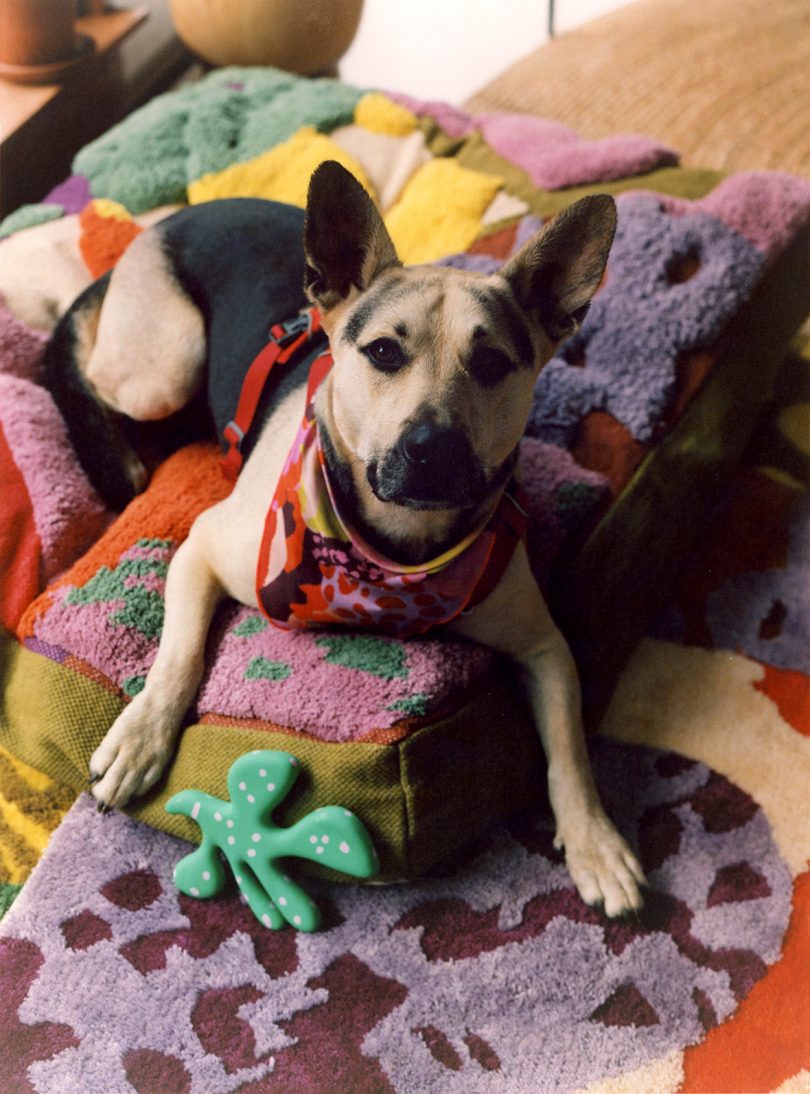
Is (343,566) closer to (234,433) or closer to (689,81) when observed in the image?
(234,433)

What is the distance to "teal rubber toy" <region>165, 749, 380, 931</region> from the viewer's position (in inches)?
69.1

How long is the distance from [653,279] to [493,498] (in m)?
1.09

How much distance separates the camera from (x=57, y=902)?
Answer: 1841mm

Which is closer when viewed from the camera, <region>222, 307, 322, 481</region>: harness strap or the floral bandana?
the floral bandana

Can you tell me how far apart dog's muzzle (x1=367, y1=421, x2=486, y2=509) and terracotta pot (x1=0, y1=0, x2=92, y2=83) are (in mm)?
1615

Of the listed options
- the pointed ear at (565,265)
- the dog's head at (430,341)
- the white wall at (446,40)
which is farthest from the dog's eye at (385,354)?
the white wall at (446,40)

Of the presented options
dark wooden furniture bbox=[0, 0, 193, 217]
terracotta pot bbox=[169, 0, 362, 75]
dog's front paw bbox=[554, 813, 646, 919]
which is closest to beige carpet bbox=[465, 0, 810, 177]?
terracotta pot bbox=[169, 0, 362, 75]

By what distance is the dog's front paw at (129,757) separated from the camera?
6.13 ft

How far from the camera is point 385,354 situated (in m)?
1.69

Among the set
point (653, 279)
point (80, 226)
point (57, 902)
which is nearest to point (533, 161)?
point (653, 279)

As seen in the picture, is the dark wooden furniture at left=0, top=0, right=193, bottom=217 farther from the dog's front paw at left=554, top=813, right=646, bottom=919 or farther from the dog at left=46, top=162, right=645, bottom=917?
the dog's front paw at left=554, top=813, right=646, bottom=919

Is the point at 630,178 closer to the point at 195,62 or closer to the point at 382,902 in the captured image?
the point at 195,62

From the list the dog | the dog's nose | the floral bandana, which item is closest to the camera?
the dog's nose

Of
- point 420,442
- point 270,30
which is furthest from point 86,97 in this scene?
point 420,442
